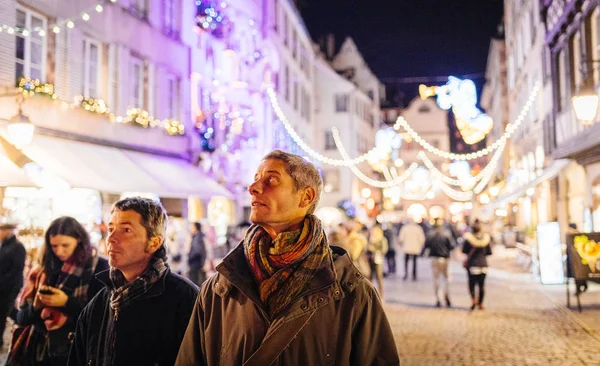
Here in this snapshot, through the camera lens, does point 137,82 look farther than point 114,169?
Yes

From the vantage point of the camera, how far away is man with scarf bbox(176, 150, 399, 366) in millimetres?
2848

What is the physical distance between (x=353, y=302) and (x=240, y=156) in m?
24.3

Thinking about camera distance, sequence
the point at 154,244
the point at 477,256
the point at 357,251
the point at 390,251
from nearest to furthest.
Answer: the point at 154,244 → the point at 477,256 → the point at 357,251 → the point at 390,251

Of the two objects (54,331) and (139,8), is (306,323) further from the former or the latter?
(139,8)

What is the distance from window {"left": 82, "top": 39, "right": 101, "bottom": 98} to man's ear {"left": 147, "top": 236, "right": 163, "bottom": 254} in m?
13.8

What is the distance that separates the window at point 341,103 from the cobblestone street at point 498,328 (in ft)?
113

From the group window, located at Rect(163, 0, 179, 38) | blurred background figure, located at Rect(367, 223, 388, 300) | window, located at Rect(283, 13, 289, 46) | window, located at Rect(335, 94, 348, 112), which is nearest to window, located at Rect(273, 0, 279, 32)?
window, located at Rect(283, 13, 289, 46)

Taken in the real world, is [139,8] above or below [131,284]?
above

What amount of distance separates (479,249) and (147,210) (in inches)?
425

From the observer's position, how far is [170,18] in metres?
21.6

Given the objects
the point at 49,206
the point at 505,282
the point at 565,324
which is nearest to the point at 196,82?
the point at 49,206

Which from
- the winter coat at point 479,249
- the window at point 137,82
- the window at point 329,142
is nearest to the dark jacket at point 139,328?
the winter coat at point 479,249

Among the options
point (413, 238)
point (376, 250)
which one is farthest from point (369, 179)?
point (376, 250)

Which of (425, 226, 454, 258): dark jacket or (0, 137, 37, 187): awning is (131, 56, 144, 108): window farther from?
(425, 226, 454, 258): dark jacket
